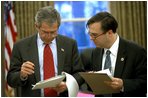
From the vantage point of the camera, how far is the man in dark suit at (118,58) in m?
2.12

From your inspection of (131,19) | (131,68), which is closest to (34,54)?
(131,68)

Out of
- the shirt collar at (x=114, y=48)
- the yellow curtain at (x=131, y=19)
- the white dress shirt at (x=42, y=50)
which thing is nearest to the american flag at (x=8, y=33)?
the yellow curtain at (x=131, y=19)

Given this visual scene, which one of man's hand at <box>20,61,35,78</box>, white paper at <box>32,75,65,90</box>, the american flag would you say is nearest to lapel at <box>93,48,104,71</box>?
white paper at <box>32,75,65,90</box>

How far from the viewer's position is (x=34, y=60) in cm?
219

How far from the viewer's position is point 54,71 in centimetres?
222

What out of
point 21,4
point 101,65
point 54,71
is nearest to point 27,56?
point 54,71

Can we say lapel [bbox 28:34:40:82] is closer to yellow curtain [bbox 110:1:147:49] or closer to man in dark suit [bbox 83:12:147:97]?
man in dark suit [bbox 83:12:147:97]

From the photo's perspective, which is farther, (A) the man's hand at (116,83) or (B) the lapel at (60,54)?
(B) the lapel at (60,54)

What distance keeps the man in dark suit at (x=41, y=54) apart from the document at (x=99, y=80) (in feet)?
0.44

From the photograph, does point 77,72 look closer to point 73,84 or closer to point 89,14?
point 73,84

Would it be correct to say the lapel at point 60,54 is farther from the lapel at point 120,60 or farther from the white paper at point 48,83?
the lapel at point 120,60

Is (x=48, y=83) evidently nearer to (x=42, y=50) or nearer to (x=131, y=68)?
(x=42, y=50)

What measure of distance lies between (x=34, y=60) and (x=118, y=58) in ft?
2.01

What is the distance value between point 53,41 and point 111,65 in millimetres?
472
